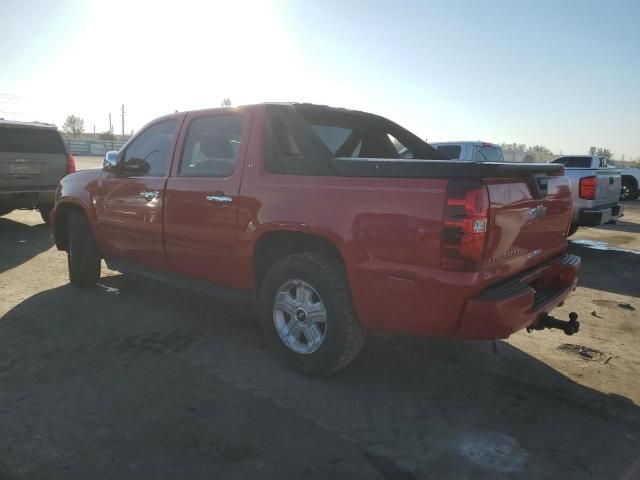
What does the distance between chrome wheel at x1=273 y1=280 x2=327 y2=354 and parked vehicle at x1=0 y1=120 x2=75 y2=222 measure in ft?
23.4

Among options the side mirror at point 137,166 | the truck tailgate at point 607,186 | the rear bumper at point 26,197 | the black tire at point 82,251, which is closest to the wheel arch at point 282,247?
the side mirror at point 137,166

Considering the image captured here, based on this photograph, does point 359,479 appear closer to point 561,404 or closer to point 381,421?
point 381,421

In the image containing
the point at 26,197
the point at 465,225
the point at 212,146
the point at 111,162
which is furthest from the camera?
the point at 26,197

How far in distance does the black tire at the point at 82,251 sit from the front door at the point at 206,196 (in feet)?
5.08

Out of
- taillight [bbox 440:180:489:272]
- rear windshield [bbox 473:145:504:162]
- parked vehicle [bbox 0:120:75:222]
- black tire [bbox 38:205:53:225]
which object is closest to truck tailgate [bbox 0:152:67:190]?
parked vehicle [bbox 0:120:75:222]

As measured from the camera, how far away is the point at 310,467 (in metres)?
2.42

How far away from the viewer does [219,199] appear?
3.74 metres

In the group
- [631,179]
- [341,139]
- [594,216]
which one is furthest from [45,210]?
[631,179]

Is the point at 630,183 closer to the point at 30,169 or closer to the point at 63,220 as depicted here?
the point at 30,169

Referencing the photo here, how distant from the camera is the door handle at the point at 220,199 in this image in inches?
145

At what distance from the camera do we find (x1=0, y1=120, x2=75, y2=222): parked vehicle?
8.45 m

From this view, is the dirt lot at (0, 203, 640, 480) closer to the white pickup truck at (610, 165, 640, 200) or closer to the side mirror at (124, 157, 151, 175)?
the side mirror at (124, 157, 151, 175)

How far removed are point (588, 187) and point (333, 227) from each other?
6.70 metres

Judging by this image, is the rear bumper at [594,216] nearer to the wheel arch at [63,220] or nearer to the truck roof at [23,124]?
the wheel arch at [63,220]
